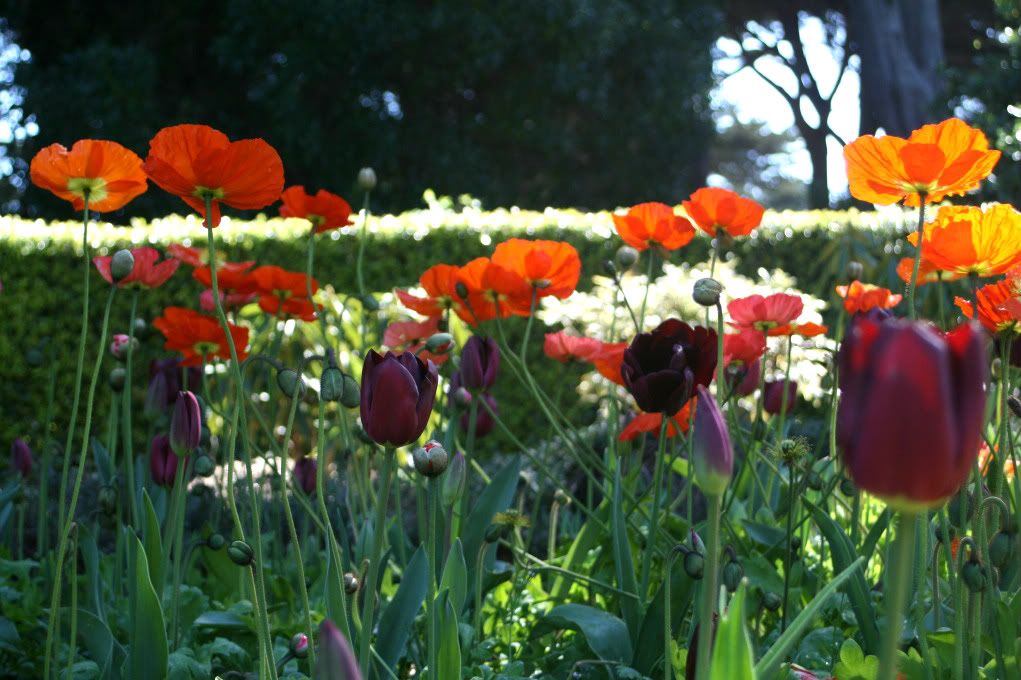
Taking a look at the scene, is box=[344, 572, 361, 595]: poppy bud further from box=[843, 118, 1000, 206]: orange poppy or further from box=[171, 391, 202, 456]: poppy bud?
box=[843, 118, 1000, 206]: orange poppy

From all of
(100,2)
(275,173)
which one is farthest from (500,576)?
(100,2)

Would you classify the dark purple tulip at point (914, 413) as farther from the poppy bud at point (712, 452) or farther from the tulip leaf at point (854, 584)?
the tulip leaf at point (854, 584)

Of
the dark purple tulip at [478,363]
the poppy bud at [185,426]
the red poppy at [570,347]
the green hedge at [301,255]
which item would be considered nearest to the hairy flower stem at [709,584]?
the poppy bud at [185,426]

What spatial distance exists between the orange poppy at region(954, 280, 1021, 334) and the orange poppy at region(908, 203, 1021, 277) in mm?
37

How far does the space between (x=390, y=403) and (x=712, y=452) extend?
0.42 meters

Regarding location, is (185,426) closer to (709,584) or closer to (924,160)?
(709,584)

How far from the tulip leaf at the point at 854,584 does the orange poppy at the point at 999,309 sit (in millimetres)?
325

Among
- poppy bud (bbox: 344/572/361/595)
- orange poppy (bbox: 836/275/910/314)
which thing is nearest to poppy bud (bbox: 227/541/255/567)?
poppy bud (bbox: 344/572/361/595)

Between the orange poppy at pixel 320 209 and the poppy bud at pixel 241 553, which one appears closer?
the poppy bud at pixel 241 553

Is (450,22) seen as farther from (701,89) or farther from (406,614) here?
(406,614)

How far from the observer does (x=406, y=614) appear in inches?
53.7

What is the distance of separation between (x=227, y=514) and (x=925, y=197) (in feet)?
7.58

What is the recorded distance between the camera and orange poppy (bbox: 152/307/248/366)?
1725 mm

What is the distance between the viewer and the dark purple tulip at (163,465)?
1.75m
